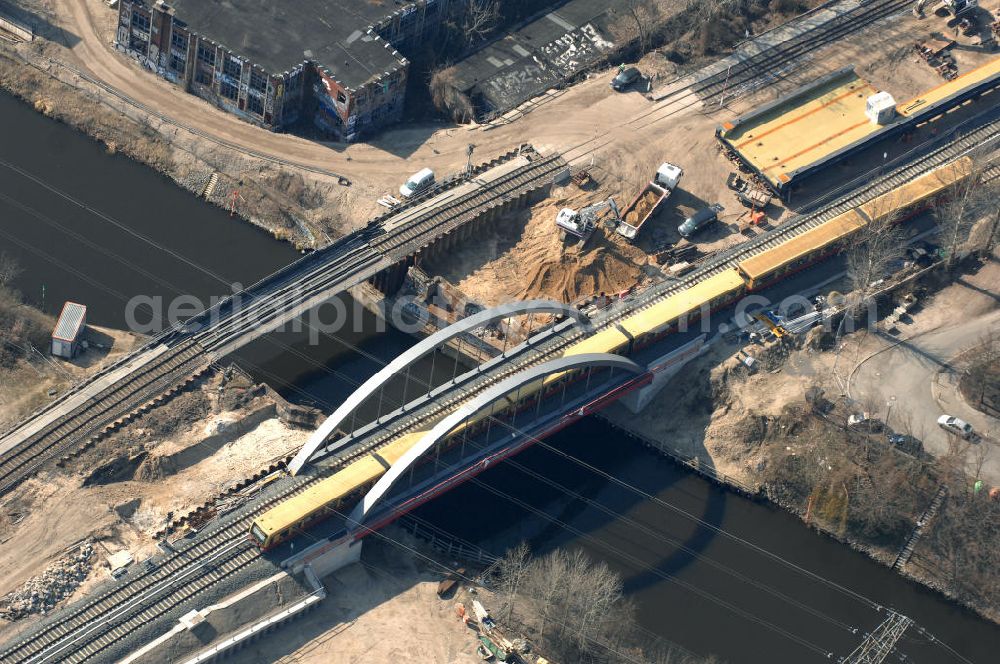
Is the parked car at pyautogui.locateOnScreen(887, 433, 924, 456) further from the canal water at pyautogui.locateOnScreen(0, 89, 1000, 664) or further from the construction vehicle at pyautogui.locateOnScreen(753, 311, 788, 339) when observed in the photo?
the construction vehicle at pyautogui.locateOnScreen(753, 311, 788, 339)

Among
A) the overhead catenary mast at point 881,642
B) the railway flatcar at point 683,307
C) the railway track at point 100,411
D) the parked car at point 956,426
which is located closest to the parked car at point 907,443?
the parked car at point 956,426

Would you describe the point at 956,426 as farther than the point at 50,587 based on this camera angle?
Yes

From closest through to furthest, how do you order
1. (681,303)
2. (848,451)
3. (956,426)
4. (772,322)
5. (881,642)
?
(881,642) < (848,451) < (956,426) < (681,303) < (772,322)

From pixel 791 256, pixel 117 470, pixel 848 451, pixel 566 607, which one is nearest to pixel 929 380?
pixel 848 451

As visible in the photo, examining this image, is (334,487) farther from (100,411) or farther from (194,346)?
(100,411)

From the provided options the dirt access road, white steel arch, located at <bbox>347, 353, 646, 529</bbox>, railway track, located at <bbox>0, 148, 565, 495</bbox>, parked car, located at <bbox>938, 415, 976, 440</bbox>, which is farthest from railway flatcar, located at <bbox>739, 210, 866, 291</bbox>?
railway track, located at <bbox>0, 148, 565, 495</bbox>

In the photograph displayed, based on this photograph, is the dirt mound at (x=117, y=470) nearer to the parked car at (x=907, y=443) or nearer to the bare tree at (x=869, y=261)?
the parked car at (x=907, y=443)

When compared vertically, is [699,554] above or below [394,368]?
below
